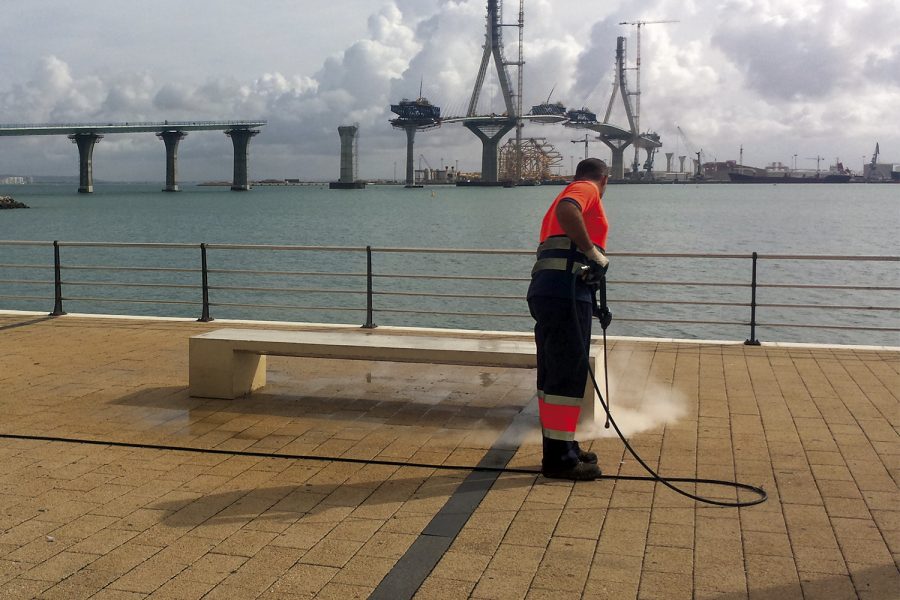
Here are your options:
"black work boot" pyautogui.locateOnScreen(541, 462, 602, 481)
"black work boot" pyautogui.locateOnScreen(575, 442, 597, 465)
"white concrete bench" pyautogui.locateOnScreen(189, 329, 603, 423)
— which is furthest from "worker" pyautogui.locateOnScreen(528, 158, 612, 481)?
"white concrete bench" pyautogui.locateOnScreen(189, 329, 603, 423)

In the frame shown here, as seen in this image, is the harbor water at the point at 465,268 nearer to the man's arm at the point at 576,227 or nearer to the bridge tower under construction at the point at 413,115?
the man's arm at the point at 576,227

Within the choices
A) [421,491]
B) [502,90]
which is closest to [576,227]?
[421,491]

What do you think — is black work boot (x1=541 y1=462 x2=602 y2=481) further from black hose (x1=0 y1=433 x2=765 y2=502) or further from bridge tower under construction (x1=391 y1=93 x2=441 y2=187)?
bridge tower under construction (x1=391 y1=93 x2=441 y2=187)

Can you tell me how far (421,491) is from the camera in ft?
16.8

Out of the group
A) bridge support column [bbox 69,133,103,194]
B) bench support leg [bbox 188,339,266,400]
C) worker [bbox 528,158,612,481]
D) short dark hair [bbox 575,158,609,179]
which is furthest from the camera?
bridge support column [bbox 69,133,103,194]

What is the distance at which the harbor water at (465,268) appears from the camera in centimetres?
2414

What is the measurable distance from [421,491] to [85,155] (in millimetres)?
153213

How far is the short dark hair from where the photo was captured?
5.45 m

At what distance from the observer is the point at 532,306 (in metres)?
5.40

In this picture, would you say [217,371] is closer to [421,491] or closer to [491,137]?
[421,491]

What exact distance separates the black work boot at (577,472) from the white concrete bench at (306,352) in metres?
1.44

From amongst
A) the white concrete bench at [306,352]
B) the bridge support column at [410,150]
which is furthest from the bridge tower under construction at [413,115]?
the white concrete bench at [306,352]

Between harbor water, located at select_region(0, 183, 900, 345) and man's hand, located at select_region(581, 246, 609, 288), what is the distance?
3.98 metres

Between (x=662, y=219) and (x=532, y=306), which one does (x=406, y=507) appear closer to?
(x=532, y=306)
